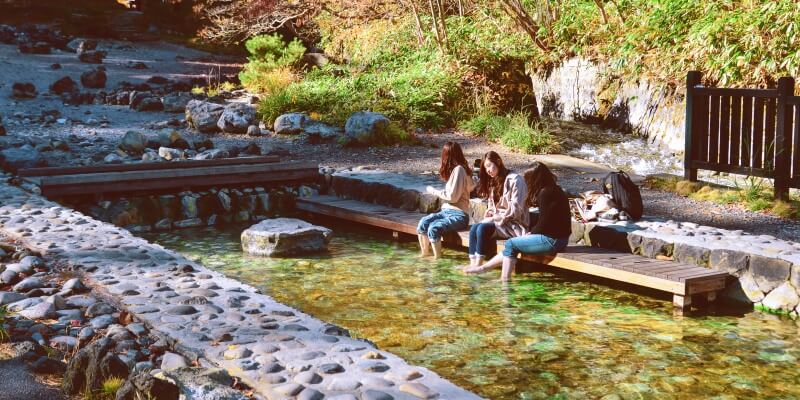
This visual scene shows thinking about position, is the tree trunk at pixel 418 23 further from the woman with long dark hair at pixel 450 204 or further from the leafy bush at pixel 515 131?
the woman with long dark hair at pixel 450 204

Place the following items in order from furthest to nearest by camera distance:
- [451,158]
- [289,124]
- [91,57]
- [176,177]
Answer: [91,57] → [289,124] → [176,177] → [451,158]

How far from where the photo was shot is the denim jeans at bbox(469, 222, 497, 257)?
902cm

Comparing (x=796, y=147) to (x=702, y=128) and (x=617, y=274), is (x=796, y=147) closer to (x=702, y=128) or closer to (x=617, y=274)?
(x=702, y=128)

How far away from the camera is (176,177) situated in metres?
12.3

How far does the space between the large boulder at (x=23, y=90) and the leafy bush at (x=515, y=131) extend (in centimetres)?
1017


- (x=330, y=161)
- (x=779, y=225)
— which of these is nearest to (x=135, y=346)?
(x=779, y=225)

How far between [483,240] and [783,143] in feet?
12.0

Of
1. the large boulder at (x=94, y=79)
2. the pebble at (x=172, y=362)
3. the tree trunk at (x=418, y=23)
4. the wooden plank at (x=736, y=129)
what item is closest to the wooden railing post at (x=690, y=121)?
the wooden plank at (x=736, y=129)

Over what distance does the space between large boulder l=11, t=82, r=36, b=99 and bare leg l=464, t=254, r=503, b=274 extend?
14496mm

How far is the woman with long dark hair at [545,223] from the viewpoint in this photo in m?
8.38

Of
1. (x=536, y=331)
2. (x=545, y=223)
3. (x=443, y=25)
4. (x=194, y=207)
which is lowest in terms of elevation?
(x=536, y=331)

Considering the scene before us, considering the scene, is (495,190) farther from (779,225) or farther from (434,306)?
(779,225)

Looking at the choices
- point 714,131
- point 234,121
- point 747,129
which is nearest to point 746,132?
point 747,129

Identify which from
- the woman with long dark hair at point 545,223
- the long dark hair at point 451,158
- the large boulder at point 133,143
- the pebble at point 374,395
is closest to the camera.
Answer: the pebble at point 374,395
